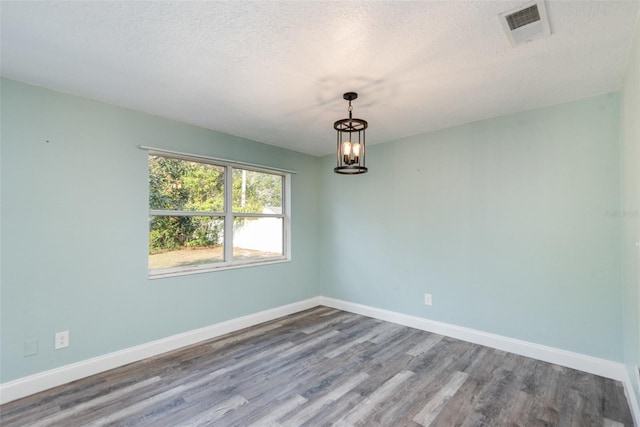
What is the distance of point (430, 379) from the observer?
2.50 meters

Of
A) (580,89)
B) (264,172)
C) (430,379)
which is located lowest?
(430,379)

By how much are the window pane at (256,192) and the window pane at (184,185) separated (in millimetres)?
228

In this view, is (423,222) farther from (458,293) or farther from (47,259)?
(47,259)

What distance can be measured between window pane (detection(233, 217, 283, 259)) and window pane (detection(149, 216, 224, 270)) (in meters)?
0.23

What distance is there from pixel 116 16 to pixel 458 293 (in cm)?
376

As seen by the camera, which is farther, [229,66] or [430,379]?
[430,379]

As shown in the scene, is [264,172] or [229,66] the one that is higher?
[229,66]

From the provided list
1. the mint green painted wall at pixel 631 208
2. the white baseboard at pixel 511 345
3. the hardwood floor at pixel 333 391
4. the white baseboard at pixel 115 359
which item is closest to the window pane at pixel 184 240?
the white baseboard at pixel 115 359

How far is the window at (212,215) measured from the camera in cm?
314

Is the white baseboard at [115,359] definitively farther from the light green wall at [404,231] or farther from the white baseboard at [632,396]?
the white baseboard at [632,396]

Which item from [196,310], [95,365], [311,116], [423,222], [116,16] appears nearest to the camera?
[116,16]

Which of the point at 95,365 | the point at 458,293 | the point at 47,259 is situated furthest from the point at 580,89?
the point at 95,365

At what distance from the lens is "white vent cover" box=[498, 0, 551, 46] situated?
1.58 meters

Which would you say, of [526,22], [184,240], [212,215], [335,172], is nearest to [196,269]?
[184,240]
